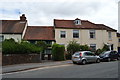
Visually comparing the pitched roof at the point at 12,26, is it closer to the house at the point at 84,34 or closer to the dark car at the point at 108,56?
the house at the point at 84,34

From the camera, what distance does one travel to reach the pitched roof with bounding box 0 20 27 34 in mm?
31859

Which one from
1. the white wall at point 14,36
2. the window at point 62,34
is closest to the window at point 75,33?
the window at point 62,34

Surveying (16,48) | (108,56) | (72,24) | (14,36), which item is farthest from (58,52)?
(72,24)

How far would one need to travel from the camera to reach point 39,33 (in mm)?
34562

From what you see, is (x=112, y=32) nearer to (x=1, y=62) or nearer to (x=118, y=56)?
(x=118, y=56)

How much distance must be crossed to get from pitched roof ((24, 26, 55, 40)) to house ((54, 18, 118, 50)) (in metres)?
1.86

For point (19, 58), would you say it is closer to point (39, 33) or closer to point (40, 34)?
point (40, 34)

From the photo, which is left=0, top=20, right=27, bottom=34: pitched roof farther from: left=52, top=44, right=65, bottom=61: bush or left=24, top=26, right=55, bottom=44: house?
left=52, top=44, right=65, bottom=61: bush

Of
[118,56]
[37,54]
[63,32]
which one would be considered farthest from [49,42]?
[118,56]

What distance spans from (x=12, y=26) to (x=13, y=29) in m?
1.49

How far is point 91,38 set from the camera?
35.3 m

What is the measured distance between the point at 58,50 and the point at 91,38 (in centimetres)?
1273

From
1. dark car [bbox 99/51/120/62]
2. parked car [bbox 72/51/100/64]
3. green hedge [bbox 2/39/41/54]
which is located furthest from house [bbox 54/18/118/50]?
parked car [bbox 72/51/100/64]

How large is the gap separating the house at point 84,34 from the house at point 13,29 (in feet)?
21.5
